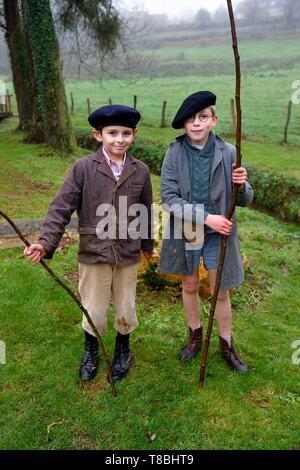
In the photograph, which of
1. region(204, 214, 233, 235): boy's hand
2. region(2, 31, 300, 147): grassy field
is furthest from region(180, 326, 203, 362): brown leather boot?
region(2, 31, 300, 147): grassy field

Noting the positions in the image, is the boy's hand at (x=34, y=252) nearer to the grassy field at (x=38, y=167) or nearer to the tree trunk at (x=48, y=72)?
the grassy field at (x=38, y=167)

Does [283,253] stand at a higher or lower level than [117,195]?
lower

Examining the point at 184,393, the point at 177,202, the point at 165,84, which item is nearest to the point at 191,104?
the point at 177,202

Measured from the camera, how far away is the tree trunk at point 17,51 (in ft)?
51.6

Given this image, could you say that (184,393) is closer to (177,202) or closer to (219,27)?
(177,202)

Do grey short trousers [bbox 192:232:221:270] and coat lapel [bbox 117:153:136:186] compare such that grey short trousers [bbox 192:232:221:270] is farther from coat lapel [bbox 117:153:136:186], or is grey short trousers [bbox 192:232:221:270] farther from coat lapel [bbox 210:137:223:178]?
coat lapel [bbox 117:153:136:186]

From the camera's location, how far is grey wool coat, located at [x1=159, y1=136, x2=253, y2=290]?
319cm

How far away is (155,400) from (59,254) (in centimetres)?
307

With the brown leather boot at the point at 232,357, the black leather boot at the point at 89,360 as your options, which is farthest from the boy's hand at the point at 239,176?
the black leather boot at the point at 89,360

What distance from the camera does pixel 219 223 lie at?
3053 millimetres

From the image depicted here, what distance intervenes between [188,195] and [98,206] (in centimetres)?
67

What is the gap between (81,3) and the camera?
14.8 meters

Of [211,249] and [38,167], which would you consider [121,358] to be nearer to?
[211,249]

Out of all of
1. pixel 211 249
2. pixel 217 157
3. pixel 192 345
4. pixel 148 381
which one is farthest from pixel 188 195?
pixel 148 381
